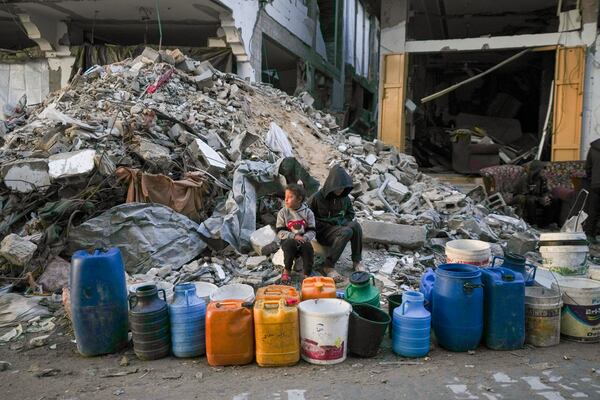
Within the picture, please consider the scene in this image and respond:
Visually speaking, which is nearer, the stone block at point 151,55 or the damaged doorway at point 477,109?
the stone block at point 151,55

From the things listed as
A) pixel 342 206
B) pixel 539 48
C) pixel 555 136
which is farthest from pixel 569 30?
pixel 342 206

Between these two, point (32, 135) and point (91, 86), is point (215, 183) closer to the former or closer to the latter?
point (32, 135)

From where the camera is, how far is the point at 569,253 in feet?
15.0

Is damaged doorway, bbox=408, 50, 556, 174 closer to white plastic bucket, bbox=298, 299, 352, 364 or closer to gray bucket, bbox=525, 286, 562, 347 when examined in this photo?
gray bucket, bbox=525, 286, 562, 347

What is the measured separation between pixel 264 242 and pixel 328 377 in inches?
101

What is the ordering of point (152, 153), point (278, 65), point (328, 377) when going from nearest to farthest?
point (328, 377) → point (152, 153) → point (278, 65)

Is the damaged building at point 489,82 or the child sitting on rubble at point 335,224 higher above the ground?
the damaged building at point 489,82

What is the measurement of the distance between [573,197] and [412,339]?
7.40m

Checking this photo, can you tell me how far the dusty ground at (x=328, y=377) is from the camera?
9.80 feet

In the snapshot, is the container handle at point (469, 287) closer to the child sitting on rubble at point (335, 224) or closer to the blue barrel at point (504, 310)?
the blue barrel at point (504, 310)

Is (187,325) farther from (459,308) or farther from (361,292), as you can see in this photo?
(459,308)

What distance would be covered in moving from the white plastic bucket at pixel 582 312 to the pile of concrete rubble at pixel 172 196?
177 centimetres

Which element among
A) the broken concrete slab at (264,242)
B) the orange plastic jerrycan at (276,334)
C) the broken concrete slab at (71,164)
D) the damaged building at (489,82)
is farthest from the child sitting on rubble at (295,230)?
the damaged building at (489,82)

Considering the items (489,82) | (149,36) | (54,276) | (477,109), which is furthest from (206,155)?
(489,82)
